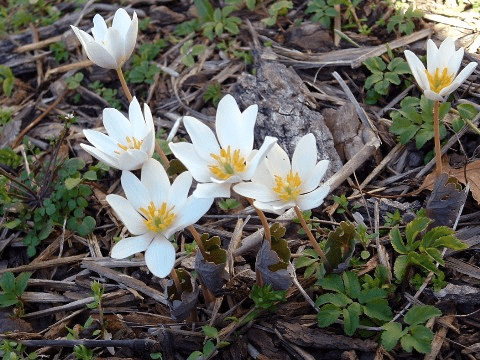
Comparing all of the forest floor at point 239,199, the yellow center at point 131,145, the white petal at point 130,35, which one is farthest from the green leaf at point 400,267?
the white petal at point 130,35

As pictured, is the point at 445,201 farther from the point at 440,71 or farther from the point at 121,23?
the point at 121,23

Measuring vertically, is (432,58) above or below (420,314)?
above

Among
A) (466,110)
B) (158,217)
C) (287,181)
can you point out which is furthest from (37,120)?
(466,110)

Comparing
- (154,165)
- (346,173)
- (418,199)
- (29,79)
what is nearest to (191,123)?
(154,165)

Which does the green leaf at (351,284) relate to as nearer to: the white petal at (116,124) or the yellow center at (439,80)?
the yellow center at (439,80)

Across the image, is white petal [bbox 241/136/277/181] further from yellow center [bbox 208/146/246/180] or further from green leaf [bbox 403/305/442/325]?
green leaf [bbox 403/305/442/325]

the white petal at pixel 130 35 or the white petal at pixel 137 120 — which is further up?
the white petal at pixel 130 35

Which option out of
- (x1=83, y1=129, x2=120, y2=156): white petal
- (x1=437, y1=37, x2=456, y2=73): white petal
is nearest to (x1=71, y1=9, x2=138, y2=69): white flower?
(x1=83, y1=129, x2=120, y2=156): white petal
